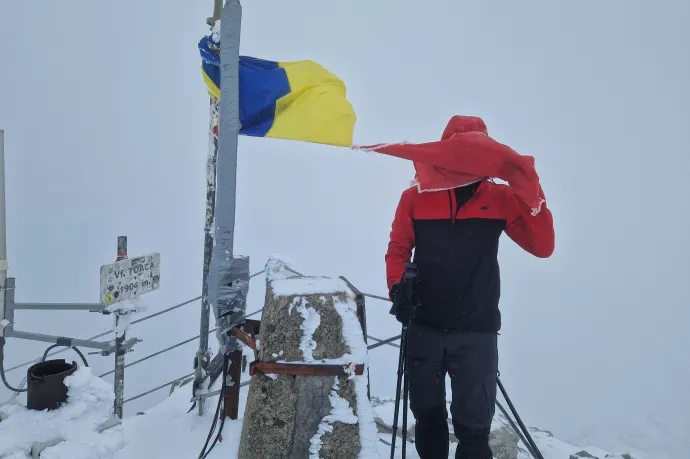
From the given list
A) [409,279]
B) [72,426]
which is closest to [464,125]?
[409,279]

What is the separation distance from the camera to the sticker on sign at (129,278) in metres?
4.11

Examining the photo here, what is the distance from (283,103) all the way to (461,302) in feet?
9.06

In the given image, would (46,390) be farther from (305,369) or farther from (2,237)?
(305,369)

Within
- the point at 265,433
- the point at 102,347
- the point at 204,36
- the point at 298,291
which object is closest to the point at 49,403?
the point at 102,347

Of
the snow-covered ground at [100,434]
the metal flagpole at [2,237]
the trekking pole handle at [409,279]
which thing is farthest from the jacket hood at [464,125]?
the metal flagpole at [2,237]

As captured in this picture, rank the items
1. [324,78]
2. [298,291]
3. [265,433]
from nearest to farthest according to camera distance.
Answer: [265,433], [298,291], [324,78]

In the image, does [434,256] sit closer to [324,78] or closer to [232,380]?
[232,380]

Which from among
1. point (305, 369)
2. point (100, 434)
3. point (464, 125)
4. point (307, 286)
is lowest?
point (100, 434)

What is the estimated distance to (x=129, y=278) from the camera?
4395mm

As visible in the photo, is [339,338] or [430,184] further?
[430,184]

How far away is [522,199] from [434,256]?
2.27 ft

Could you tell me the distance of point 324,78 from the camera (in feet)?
15.2

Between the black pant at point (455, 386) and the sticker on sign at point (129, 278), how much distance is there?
9.85ft

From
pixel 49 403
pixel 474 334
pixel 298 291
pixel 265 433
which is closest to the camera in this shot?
pixel 265 433
